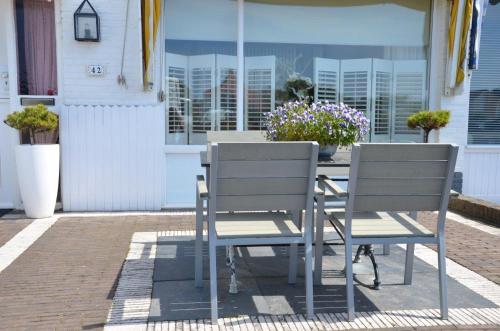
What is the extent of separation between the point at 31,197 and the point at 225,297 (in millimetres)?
3075

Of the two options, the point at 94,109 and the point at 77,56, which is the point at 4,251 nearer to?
the point at 94,109

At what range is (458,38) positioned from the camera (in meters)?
5.74

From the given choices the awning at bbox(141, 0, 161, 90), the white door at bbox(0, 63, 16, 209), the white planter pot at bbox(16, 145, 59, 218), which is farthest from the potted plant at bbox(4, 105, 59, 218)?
the awning at bbox(141, 0, 161, 90)

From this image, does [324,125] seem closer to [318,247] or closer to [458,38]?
[318,247]

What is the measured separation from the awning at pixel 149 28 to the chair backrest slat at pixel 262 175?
3132 mm

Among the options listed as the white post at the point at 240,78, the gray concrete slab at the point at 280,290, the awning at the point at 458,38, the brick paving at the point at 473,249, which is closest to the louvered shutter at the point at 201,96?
the white post at the point at 240,78

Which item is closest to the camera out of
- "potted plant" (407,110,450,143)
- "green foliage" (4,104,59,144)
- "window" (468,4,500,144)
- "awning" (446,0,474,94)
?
"green foliage" (4,104,59,144)

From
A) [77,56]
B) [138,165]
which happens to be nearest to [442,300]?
[138,165]

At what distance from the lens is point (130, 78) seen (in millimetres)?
5473

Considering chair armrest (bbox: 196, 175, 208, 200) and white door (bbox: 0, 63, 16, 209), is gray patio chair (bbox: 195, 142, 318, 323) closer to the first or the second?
chair armrest (bbox: 196, 175, 208, 200)

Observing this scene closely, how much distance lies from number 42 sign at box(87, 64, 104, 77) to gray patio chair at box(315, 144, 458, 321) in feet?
12.2

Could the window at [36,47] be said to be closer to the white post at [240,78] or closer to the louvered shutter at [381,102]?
the white post at [240,78]

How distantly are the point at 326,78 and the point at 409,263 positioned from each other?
3.51 meters

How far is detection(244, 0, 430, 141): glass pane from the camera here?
19.6 ft
